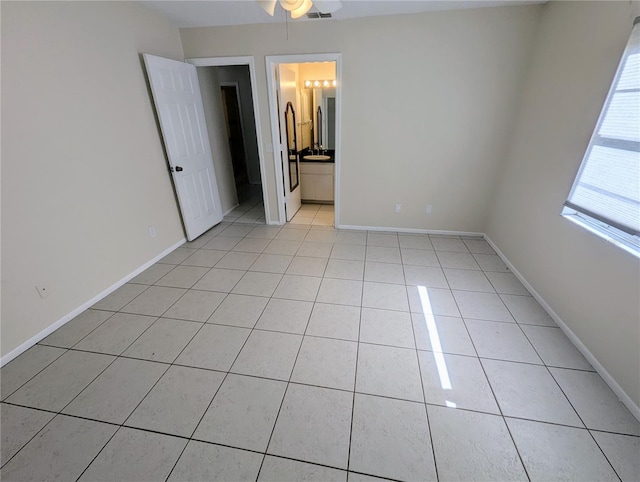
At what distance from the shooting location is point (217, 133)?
13.4 feet

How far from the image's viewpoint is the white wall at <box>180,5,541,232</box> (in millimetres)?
2740

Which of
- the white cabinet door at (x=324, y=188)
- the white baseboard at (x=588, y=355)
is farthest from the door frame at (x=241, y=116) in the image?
the white baseboard at (x=588, y=355)

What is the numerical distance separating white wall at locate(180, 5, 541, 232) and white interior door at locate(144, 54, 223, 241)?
526 millimetres

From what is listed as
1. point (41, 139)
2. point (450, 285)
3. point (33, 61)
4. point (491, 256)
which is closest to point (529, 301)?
point (450, 285)

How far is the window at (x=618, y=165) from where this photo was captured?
5.10ft

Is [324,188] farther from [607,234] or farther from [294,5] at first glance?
[607,234]

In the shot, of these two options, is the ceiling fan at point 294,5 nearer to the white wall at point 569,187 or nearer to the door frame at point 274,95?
the door frame at point 274,95

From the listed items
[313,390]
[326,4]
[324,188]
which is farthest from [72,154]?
[324,188]

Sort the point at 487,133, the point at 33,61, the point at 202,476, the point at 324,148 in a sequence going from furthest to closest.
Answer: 1. the point at 324,148
2. the point at 487,133
3. the point at 33,61
4. the point at 202,476

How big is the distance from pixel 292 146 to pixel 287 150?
398 millimetres

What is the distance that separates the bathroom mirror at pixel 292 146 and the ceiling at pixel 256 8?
104 centimetres

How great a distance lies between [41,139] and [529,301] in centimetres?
391

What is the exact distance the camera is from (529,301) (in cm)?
233

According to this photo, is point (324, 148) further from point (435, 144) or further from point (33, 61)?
point (33, 61)
